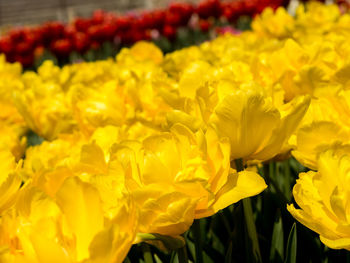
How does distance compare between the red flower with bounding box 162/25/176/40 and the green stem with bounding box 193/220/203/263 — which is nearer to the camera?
the green stem with bounding box 193/220/203/263

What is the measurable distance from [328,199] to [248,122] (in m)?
0.24

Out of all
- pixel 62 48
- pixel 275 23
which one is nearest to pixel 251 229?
pixel 275 23

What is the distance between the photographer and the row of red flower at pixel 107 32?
7055mm

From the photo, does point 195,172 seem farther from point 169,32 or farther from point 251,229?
point 169,32

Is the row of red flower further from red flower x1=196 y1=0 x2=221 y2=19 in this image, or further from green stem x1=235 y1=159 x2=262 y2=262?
green stem x1=235 y1=159 x2=262 y2=262

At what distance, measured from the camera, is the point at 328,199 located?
90 centimetres

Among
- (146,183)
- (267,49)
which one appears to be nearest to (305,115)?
(146,183)

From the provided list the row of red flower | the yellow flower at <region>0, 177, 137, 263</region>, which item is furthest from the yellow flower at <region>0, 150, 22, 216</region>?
the row of red flower

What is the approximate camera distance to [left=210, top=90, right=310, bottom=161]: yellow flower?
3.51 ft

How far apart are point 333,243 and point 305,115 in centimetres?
44

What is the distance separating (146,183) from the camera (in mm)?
925

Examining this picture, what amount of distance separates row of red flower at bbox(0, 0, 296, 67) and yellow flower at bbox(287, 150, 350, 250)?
612 centimetres

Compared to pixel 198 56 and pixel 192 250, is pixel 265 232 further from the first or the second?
pixel 198 56

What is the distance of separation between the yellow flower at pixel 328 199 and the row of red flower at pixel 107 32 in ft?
20.1
